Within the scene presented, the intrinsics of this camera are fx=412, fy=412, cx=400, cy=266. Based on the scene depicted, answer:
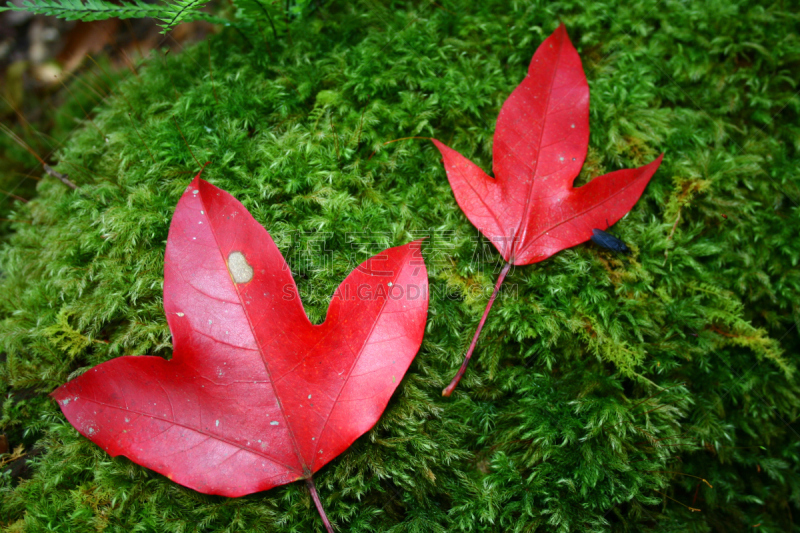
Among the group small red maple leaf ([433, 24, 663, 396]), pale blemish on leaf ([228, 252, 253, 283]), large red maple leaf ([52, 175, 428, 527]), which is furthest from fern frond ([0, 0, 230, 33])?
small red maple leaf ([433, 24, 663, 396])

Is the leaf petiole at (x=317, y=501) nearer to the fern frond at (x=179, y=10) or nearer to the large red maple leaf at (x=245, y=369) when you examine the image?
the large red maple leaf at (x=245, y=369)

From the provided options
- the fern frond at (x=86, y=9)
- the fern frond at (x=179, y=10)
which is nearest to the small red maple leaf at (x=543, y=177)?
the fern frond at (x=179, y=10)

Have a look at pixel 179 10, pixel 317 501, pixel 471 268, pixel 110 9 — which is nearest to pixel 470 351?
pixel 471 268

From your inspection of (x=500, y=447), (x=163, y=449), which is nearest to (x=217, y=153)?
(x=163, y=449)

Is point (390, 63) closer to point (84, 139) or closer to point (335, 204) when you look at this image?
point (335, 204)

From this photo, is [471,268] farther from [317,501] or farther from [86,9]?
[86,9]

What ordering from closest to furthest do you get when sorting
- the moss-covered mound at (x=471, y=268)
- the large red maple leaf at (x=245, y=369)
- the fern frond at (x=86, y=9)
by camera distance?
the large red maple leaf at (x=245, y=369) → the moss-covered mound at (x=471, y=268) → the fern frond at (x=86, y=9)

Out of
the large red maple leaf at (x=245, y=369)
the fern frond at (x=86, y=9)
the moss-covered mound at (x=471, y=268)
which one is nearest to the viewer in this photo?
the large red maple leaf at (x=245, y=369)
